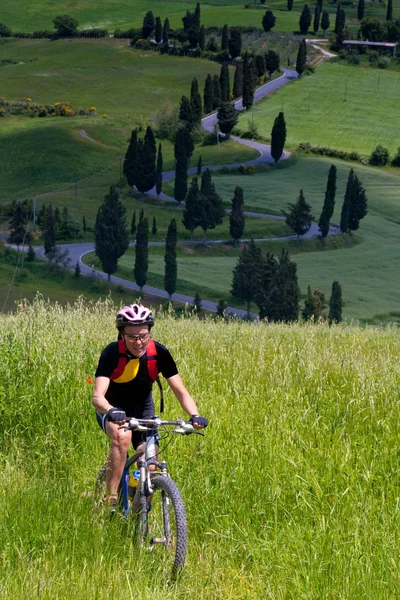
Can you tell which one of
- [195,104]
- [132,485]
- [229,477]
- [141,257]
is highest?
[132,485]

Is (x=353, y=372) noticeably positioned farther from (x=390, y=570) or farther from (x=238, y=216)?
(x=238, y=216)

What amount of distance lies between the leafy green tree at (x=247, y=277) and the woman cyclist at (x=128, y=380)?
109386 millimetres

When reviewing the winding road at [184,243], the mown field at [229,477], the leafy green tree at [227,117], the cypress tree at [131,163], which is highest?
the mown field at [229,477]

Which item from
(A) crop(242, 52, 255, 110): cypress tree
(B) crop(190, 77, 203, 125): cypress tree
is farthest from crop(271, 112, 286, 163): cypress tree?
(A) crop(242, 52, 255, 110): cypress tree

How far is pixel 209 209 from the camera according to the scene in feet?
476

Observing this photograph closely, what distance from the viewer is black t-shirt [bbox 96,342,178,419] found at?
752 centimetres

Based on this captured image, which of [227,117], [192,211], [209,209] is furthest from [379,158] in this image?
[192,211]

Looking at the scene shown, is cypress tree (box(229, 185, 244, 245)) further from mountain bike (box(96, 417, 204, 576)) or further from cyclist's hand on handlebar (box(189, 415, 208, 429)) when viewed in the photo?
cyclist's hand on handlebar (box(189, 415, 208, 429))

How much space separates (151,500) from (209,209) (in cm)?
13869

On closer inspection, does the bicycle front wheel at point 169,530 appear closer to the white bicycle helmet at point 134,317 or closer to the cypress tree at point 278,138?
the white bicycle helmet at point 134,317

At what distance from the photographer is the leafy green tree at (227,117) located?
188m

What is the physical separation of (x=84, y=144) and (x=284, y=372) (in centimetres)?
17897

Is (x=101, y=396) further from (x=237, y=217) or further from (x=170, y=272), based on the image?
(x=237, y=217)

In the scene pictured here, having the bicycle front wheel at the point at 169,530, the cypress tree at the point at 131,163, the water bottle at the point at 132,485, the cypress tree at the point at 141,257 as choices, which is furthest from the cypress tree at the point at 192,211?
the bicycle front wheel at the point at 169,530
